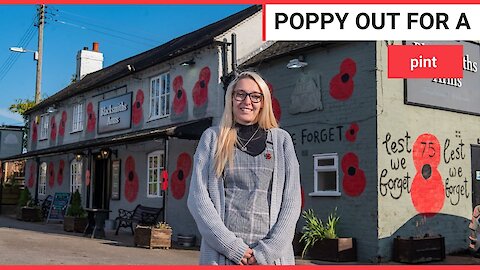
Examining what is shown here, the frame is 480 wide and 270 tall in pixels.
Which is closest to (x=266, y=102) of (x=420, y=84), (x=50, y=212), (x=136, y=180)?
(x=420, y=84)

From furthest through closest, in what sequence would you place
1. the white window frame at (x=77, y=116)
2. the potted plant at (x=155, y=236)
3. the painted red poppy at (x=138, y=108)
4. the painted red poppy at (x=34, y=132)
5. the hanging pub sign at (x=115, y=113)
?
1. the painted red poppy at (x=34, y=132)
2. the white window frame at (x=77, y=116)
3. the hanging pub sign at (x=115, y=113)
4. the painted red poppy at (x=138, y=108)
5. the potted plant at (x=155, y=236)

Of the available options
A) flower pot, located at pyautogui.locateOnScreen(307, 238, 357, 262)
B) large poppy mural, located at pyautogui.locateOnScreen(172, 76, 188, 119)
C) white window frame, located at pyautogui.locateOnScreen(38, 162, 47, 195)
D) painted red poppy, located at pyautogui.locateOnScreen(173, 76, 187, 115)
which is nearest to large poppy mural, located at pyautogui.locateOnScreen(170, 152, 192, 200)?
large poppy mural, located at pyautogui.locateOnScreen(172, 76, 188, 119)

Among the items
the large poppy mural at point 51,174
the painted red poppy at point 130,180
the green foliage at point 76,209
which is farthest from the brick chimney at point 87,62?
the green foliage at point 76,209

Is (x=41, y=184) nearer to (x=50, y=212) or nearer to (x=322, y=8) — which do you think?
(x=50, y=212)

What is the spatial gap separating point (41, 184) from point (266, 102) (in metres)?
23.6

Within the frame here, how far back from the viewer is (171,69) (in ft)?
49.5

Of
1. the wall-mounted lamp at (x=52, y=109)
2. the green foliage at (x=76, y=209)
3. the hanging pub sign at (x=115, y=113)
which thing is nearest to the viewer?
the green foliage at (x=76, y=209)

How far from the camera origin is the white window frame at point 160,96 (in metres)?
15.3

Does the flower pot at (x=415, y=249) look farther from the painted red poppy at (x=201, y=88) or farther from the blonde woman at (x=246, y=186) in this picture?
the blonde woman at (x=246, y=186)

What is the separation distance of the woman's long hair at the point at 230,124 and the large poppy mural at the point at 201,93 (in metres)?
10.9

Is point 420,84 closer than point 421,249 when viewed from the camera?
No

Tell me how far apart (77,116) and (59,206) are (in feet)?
12.2

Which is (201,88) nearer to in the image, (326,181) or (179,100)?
(179,100)

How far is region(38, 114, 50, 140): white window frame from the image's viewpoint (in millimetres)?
24156
